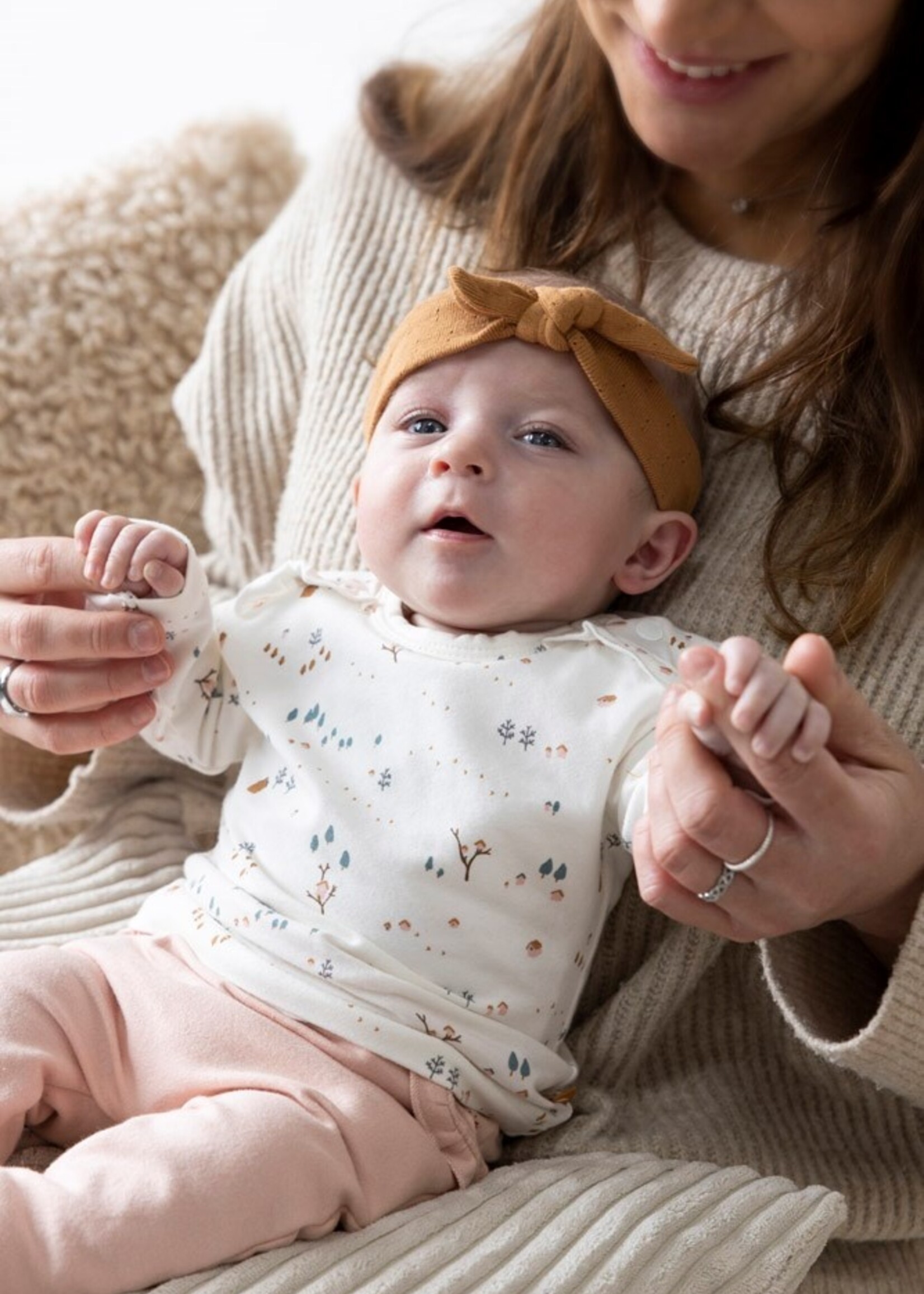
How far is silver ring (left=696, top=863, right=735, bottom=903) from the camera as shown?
2.99ft

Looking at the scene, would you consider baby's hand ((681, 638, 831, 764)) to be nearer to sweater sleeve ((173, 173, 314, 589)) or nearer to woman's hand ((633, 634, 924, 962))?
woman's hand ((633, 634, 924, 962))

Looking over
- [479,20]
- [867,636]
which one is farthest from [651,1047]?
[479,20]

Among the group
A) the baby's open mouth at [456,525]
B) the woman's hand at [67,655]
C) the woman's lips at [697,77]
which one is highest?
the woman's lips at [697,77]

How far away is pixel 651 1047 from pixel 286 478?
61 cm

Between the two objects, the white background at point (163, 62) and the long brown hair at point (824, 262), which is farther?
the white background at point (163, 62)

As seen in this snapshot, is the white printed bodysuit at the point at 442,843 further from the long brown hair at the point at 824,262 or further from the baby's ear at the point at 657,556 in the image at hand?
the long brown hair at the point at 824,262

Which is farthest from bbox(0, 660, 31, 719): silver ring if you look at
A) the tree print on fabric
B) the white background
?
the white background

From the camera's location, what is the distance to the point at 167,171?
5.46 ft

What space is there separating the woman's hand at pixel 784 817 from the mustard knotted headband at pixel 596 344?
0.97ft

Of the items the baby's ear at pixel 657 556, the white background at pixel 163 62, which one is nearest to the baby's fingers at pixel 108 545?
the baby's ear at pixel 657 556

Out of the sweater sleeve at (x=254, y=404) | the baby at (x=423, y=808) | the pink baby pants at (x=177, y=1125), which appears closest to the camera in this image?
the pink baby pants at (x=177, y=1125)

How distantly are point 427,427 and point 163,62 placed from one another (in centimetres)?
121

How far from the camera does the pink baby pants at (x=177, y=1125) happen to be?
3.03 feet

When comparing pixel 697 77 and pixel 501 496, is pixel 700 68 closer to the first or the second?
pixel 697 77
